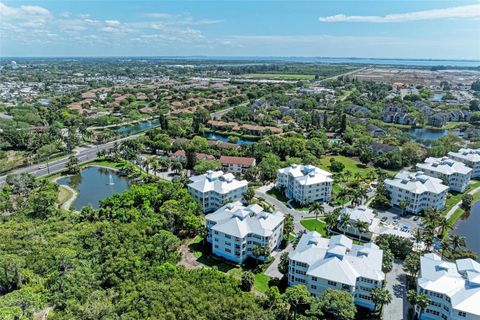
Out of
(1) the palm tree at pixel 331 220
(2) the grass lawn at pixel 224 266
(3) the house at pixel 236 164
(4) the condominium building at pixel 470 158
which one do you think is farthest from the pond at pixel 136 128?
(4) the condominium building at pixel 470 158

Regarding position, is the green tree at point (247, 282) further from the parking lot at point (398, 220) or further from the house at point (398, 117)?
the house at point (398, 117)

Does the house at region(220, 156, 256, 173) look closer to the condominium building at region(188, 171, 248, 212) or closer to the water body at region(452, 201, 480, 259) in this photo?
the condominium building at region(188, 171, 248, 212)

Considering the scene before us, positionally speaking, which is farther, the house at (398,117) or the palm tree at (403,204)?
the house at (398,117)

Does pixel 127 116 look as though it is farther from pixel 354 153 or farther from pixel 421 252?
pixel 421 252

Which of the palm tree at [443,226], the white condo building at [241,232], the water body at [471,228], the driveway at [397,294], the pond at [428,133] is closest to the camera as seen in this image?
the driveway at [397,294]

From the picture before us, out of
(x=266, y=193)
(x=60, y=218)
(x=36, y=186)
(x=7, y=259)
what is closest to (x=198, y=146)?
(x=266, y=193)

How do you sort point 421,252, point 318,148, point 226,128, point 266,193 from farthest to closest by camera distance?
point 226,128
point 318,148
point 266,193
point 421,252

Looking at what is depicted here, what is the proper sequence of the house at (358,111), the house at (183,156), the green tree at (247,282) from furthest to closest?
the house at (358,111)
the house at (183,156)
the green tree at (247,282)
